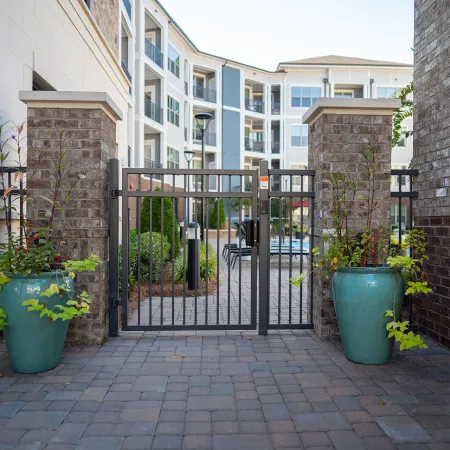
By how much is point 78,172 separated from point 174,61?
21.9m

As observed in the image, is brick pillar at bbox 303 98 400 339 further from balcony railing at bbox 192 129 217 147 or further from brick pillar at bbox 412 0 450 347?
balcony railing at bbox 192 129 217 147

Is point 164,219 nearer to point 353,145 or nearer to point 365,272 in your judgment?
point 353,145

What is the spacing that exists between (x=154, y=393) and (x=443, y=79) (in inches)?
155

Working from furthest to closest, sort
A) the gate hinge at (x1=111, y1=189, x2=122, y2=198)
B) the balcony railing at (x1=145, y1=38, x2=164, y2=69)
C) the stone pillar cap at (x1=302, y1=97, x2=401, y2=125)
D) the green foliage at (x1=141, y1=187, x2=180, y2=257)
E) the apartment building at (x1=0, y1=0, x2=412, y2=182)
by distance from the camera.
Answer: the balcony railing at (x1=145, y1=38, x2=164, y2=69), the green foliage at (x1=141, y1=187, x2=180, y2=257), the apartment building at (x1=0, y1=0, x2=412, y2=182), the gate hinge at (x1=111, y1=189, x2=122, y2=198), the stone pillar cap at (x1=302, y1=97, x2=401, y2=125)

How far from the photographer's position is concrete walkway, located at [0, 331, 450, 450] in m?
2.54

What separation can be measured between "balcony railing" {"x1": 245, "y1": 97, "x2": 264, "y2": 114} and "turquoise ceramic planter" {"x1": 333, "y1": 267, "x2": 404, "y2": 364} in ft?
101

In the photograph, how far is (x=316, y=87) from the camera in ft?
109

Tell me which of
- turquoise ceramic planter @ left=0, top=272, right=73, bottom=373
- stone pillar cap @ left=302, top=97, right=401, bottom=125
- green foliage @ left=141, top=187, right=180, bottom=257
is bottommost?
turquoise ceramic planter @ left=0, top=272, right=73, bottom=373

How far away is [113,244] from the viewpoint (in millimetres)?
4578

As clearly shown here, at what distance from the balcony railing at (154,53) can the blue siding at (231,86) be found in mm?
10289

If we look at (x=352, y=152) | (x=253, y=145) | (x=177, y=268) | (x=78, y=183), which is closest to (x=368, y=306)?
(x=352, y=152)

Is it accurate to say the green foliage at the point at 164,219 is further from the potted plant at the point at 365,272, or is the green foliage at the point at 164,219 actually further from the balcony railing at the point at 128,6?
the balcony railing at the point at 128,6

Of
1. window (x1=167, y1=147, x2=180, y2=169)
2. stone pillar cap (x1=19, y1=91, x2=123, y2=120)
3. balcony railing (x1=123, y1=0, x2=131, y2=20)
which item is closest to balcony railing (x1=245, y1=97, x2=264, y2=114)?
window (x1=167, y1=147, x2=180, y2=169)

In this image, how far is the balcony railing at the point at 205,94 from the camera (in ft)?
98.8
